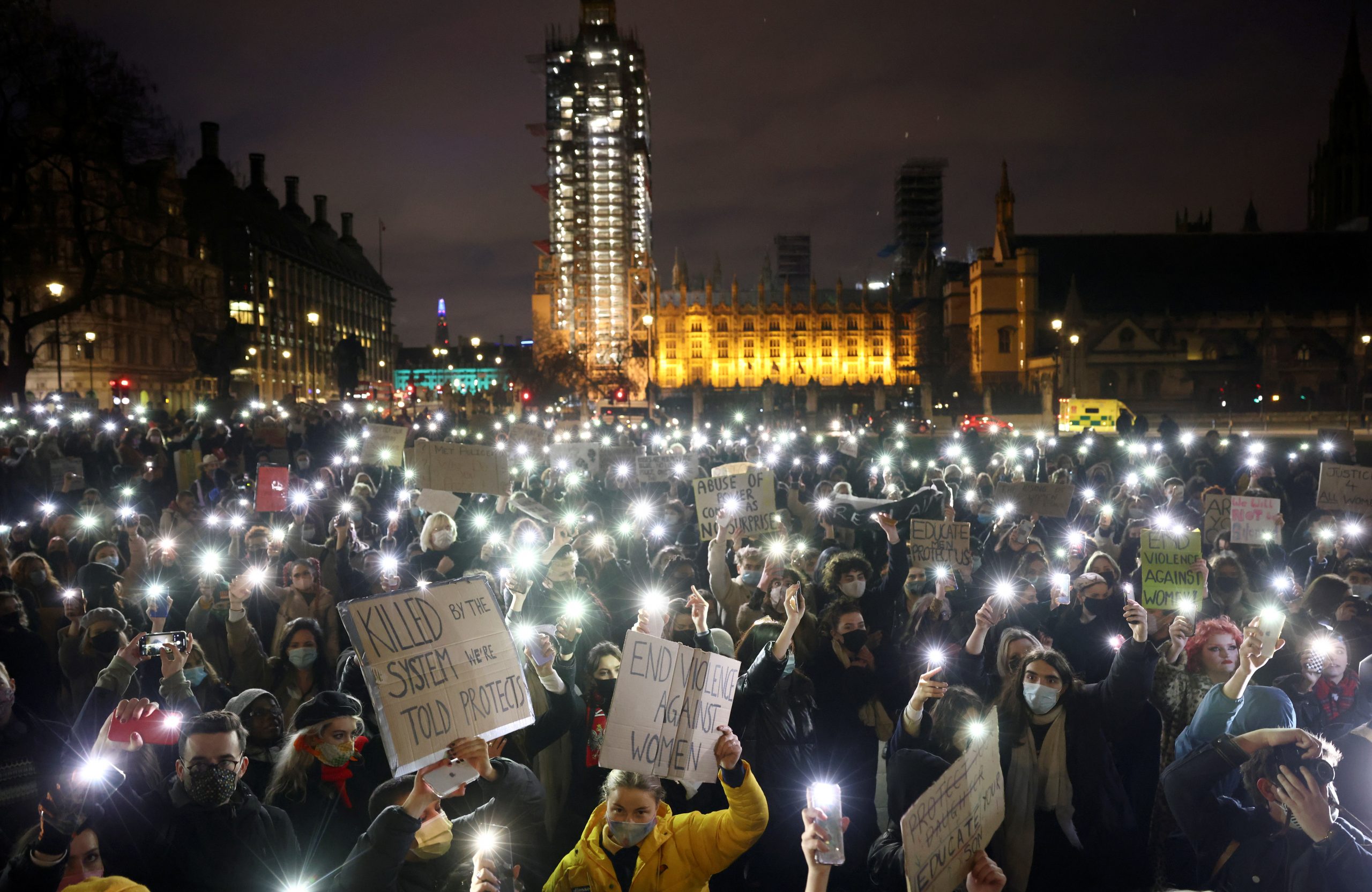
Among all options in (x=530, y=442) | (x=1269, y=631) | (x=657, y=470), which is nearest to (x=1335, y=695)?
(x=1269, y=631)

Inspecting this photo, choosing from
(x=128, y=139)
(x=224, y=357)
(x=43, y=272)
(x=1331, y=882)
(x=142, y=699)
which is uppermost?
(x=128, y=139)

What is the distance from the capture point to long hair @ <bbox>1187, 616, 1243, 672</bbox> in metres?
4.32

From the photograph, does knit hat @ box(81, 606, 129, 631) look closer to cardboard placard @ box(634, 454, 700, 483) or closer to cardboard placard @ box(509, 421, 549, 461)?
cardboard placard @ box(634, 454, 700, 483)

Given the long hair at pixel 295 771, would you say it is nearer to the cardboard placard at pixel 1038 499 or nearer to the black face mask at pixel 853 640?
the black face mask at pixel 853 640

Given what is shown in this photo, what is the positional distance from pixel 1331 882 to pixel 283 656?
14.6 feet

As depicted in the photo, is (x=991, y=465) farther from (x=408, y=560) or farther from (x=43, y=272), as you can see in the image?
(x=43, y=272)

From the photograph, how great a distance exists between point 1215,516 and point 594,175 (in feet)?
214

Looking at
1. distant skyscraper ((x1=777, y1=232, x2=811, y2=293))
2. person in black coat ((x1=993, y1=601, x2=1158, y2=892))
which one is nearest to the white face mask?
person in black coat ((x1=993, y1=601, x2=1158, y2=892))

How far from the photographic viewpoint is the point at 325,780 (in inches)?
139

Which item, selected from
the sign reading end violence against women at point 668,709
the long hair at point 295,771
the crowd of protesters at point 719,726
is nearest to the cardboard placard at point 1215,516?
the crowd of protesters at point 719,726

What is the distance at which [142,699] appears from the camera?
136 inches

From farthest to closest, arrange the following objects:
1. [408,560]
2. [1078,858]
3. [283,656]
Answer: [408,560], [283,656], [1078,858]

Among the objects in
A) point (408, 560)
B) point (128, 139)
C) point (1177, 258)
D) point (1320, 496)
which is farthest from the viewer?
point (1177, 258)

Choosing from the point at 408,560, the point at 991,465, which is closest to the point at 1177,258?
the point at 991,465
